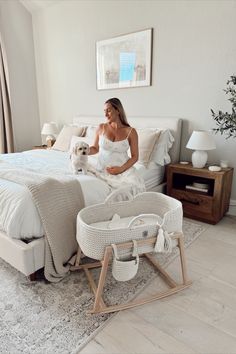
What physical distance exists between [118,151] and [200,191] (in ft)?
3.66

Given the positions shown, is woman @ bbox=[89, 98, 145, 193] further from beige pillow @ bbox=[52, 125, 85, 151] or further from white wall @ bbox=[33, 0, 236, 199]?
beige pillow @ bbox=[52, 125, 85, 151]

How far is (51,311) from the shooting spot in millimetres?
1573

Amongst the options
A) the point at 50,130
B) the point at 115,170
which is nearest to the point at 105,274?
the point at 115,170

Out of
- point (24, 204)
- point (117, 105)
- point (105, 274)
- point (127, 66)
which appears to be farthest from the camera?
point (127, 66)

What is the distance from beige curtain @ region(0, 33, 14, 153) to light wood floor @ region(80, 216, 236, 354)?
11.8 ft

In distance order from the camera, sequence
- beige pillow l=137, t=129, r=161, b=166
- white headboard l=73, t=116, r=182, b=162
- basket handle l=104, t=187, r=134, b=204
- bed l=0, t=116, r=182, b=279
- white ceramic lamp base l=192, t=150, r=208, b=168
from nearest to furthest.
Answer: bed l=0, t=116, r=182, b=279 < basket handle l=104, t=187, r=134, b=204 < white ceramic lamp base l=192, t=150, r=208, b=168 < beige pillow l=137, t=129, r=161, b=166 < white headboard l=73, t=116, r=182, b=162

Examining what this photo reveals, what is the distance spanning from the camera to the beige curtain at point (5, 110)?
13.6 ft

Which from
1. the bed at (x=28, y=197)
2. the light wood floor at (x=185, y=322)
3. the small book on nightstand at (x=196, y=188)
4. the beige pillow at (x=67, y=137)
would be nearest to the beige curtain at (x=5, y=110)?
the beige pillow at (x=67, y=137)

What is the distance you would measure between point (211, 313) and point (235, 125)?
5.59ft

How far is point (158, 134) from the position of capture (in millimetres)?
2938

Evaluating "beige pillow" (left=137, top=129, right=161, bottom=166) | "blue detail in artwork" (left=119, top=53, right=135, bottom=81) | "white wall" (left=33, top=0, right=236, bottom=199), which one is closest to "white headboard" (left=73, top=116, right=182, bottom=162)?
"white wall" (left=33, top=0, right=236, bottom=199)

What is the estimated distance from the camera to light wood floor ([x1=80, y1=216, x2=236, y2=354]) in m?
1.34

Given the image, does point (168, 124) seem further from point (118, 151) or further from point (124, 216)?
point (124, 216)

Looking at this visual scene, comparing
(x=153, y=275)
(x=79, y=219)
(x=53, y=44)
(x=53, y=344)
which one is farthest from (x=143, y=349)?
(x=53, y=44)
